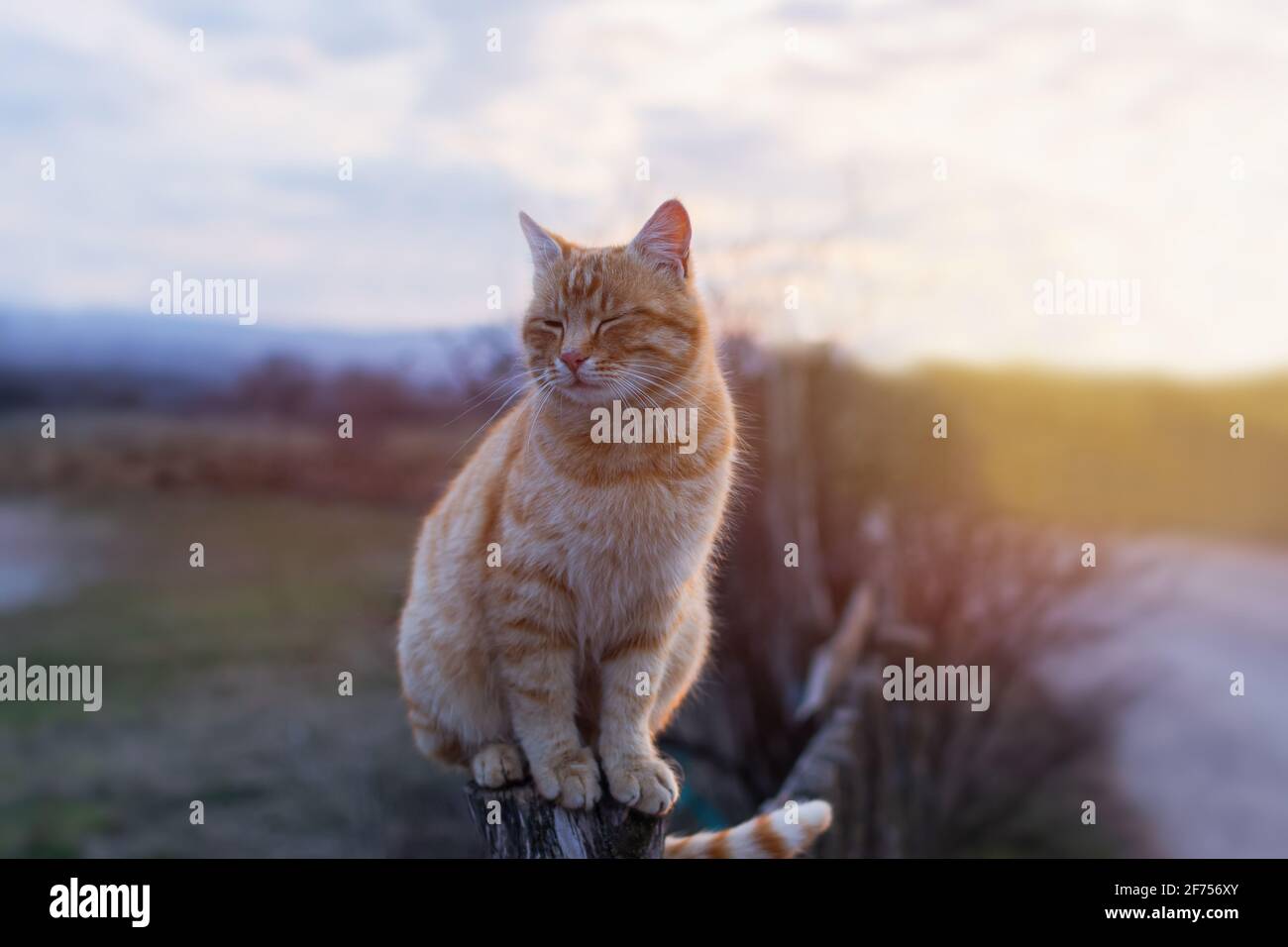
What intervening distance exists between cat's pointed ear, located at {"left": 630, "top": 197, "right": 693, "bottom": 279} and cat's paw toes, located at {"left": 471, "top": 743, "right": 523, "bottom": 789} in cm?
103

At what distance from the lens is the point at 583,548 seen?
77.7 inches

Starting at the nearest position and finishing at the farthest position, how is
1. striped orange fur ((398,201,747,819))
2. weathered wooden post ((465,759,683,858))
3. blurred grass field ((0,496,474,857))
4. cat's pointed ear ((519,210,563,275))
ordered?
weathered wooden post ((465,759,683,858)), striped orange fur ((398,201,747,819)), cat's pointed ear ((519,210,563,275)), blurred grass field ((0,496,474,857))

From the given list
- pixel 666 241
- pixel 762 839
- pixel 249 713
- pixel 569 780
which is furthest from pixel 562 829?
pixel 249 713

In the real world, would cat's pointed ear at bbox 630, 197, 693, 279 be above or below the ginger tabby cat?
above

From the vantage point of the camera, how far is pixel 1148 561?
4.88 metres

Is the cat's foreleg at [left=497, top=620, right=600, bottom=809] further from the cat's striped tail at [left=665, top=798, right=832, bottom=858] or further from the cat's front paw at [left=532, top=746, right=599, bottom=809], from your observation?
the cat's striped tail at [left=665, top=798, right=832, bottom=858]

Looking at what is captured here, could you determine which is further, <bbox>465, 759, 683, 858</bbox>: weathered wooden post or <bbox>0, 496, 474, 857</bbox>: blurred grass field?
<bbox>0, 496, 474, 857</bbox>: blurred grass field

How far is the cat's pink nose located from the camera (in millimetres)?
1929

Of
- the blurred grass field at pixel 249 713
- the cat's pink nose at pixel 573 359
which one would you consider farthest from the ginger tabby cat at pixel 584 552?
the blurred grass field at pixel 249 713

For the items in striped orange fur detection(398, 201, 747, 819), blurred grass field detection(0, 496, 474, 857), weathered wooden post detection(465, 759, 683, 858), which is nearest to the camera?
weathered wooden post detection(465, 759, 683, 858)

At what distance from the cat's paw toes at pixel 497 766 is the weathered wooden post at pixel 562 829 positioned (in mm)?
33

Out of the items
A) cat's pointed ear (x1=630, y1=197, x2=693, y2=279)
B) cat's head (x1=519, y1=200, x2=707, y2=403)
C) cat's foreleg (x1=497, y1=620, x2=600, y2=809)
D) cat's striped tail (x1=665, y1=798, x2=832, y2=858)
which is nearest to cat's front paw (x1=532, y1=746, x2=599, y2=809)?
cat's foreleg (x1=497, y1=620, x2=600, y2=809)

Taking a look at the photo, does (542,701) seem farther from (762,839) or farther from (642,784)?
(762,839)

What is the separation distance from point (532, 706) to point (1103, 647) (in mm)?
4342
